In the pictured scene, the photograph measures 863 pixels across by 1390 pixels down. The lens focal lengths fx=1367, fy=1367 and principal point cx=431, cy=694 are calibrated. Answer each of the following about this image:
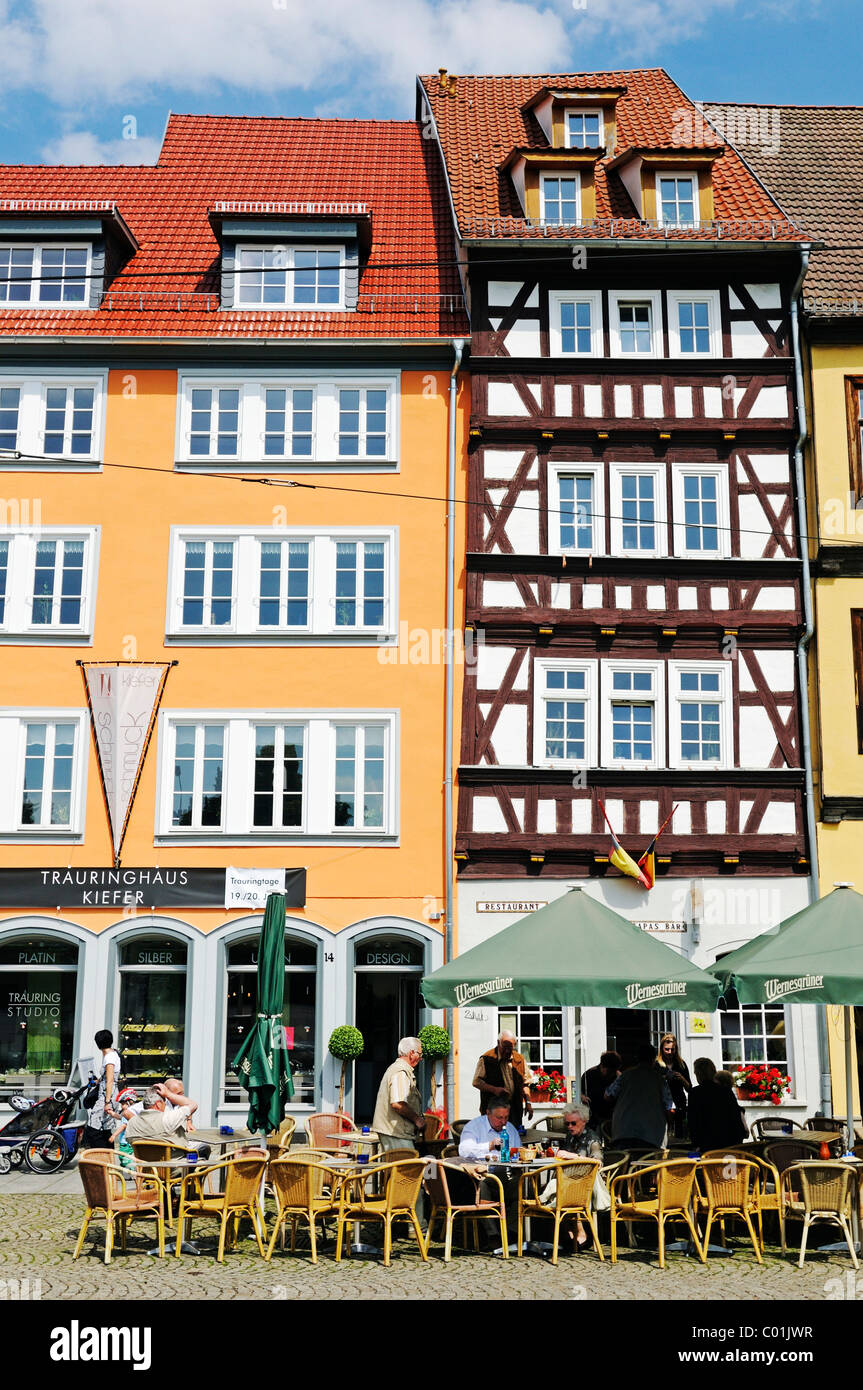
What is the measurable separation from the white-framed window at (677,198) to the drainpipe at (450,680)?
4.69 meters

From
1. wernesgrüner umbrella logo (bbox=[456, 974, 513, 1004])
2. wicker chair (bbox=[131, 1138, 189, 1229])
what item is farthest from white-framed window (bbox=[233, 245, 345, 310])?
wicker chair (bbox=[131, 1138, 189, 1229])

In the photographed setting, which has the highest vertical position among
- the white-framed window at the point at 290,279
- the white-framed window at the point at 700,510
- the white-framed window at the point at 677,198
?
the white-framed window at the point at 677,198

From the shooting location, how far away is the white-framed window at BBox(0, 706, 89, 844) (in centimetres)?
2039

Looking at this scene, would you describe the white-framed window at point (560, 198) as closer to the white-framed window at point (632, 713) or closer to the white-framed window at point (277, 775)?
the white-framed window at point (632, 713)

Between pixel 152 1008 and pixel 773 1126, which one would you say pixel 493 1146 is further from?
pixel 152 1008

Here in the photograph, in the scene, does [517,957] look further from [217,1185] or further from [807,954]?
[217,1185]

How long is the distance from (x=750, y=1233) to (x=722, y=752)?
9.87 meters

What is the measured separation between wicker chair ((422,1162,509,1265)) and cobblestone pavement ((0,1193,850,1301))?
0.63 feet

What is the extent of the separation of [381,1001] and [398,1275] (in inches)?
390

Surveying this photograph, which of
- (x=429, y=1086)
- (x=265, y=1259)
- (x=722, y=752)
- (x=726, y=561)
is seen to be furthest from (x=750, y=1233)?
(x=726, y=561)

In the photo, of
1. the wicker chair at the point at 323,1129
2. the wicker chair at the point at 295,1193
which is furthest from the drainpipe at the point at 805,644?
the wicker chair at the point at 295,1193

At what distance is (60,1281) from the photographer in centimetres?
1006

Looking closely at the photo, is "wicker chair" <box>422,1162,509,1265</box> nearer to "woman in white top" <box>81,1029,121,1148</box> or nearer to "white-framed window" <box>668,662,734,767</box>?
"woman in white top" <box>81,1029,121,1148</box>

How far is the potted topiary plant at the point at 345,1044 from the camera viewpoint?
19281mm
